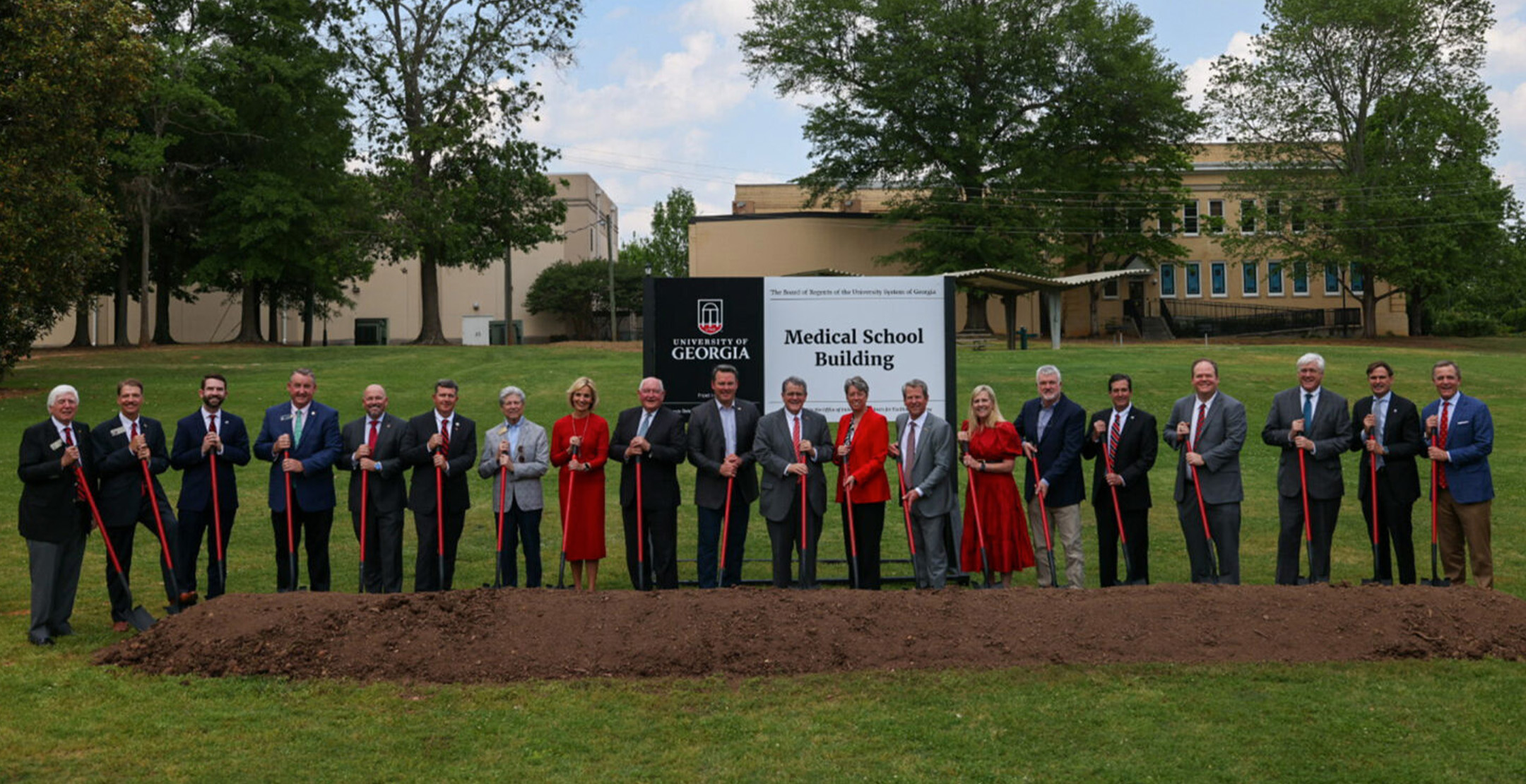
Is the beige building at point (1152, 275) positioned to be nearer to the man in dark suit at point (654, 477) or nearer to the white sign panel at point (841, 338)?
the white sign panel at point (841, 338)

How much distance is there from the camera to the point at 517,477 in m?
9.67

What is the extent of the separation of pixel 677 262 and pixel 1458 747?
74209 mm

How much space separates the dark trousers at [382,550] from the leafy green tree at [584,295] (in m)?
54.9

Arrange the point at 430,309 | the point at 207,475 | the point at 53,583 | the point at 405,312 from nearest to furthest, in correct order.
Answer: the point at 53,583
the point at 207,475
the point at 430,309
the point at 405,312

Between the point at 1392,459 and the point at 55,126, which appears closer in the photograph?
the point at 1392,459

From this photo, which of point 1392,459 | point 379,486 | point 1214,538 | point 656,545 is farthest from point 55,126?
point 1392,459

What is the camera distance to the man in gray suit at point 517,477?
9625 mm

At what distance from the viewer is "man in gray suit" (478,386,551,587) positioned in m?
9.62

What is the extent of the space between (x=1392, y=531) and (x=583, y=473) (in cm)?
657

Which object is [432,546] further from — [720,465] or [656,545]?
[720,465]

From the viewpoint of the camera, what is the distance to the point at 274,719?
252 inches

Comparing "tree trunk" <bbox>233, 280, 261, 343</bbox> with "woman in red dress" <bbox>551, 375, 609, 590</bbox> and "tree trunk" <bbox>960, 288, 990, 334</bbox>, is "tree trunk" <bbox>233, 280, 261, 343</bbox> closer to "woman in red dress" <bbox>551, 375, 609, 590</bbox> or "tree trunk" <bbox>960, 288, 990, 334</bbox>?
"tree trunk" <bbox>960, 288, 990, 334</bbox>

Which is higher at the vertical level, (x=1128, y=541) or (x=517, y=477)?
(x=517, y=477)

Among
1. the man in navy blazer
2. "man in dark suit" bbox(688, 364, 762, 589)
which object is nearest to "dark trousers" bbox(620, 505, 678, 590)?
"man in dark suit" bbox(688, 364, 762, 589)
